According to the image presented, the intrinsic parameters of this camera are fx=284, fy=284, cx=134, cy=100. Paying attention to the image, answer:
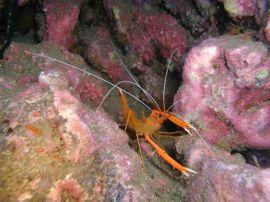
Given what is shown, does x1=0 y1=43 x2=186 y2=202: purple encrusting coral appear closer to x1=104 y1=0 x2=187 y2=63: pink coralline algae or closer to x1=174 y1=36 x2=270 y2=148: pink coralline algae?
x1=174 y1=36 x2=270 y2=148: pink coralline algae

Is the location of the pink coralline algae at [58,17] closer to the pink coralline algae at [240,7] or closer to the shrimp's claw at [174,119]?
the shrimp's claw at [174,119]

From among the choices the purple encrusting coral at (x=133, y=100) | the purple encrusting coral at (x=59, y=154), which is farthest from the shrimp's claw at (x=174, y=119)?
the purple encrusting coral at (x=59, y=154)

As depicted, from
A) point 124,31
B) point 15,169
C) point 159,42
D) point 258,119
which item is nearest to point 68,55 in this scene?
point 124,31

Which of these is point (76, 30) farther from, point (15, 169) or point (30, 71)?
point (15, 169)

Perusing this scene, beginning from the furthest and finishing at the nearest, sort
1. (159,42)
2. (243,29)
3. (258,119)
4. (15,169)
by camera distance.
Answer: (159,42), (243,29), (258,119), (15,169)

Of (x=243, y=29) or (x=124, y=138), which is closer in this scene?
(x=124, y=138)
